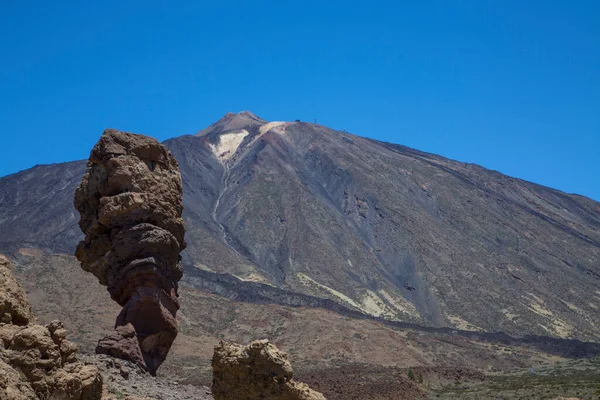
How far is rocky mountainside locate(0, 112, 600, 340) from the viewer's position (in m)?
98.5

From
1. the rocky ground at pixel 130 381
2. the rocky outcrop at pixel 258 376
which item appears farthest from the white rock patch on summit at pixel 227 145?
the rocky outcrop at pixel 258 376

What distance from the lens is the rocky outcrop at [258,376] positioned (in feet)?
45.4

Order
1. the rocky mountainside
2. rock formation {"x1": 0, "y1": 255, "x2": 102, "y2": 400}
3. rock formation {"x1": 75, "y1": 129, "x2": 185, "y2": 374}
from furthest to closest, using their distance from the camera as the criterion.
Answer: the rocky mountainside → rock formation {"x1": 75, "y1": 129, "x2": 185, "y2": 374} → rock formation {"x1": 0, "y1": 255, "x2": 102, "y2": 400}

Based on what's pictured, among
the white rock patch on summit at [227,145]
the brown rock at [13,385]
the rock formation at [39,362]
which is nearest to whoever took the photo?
the brown rock at [13,385]

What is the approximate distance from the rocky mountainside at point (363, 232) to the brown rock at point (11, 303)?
2448 inches

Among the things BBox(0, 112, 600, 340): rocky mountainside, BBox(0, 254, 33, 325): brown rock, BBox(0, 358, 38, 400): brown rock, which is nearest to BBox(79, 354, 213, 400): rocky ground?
BBox(0, 254, 33, 325): brown rock

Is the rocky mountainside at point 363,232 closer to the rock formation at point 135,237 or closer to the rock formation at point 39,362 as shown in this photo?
the rock formation at point 135,237

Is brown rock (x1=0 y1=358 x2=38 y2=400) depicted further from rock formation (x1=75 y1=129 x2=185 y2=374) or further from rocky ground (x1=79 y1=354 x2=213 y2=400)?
rock formation (x1=75 y1=129 x2=185 y2=374)

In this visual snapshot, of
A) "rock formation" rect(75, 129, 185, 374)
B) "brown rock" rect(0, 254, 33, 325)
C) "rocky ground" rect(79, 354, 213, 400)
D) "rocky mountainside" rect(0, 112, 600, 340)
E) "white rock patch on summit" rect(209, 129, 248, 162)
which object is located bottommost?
"rocky ground" rect(79, 354, 213, 400)

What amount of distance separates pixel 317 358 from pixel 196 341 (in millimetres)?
8979

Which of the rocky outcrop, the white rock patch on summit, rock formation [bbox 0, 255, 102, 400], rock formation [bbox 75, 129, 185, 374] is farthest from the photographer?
the white rock patch on summit

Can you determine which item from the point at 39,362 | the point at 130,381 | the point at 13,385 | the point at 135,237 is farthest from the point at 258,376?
the point at 135,237

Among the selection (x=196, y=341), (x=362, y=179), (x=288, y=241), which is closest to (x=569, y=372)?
(x=196, y=341)

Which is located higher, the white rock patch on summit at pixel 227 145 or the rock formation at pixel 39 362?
the white rock patch on summit at pixel 227 145
